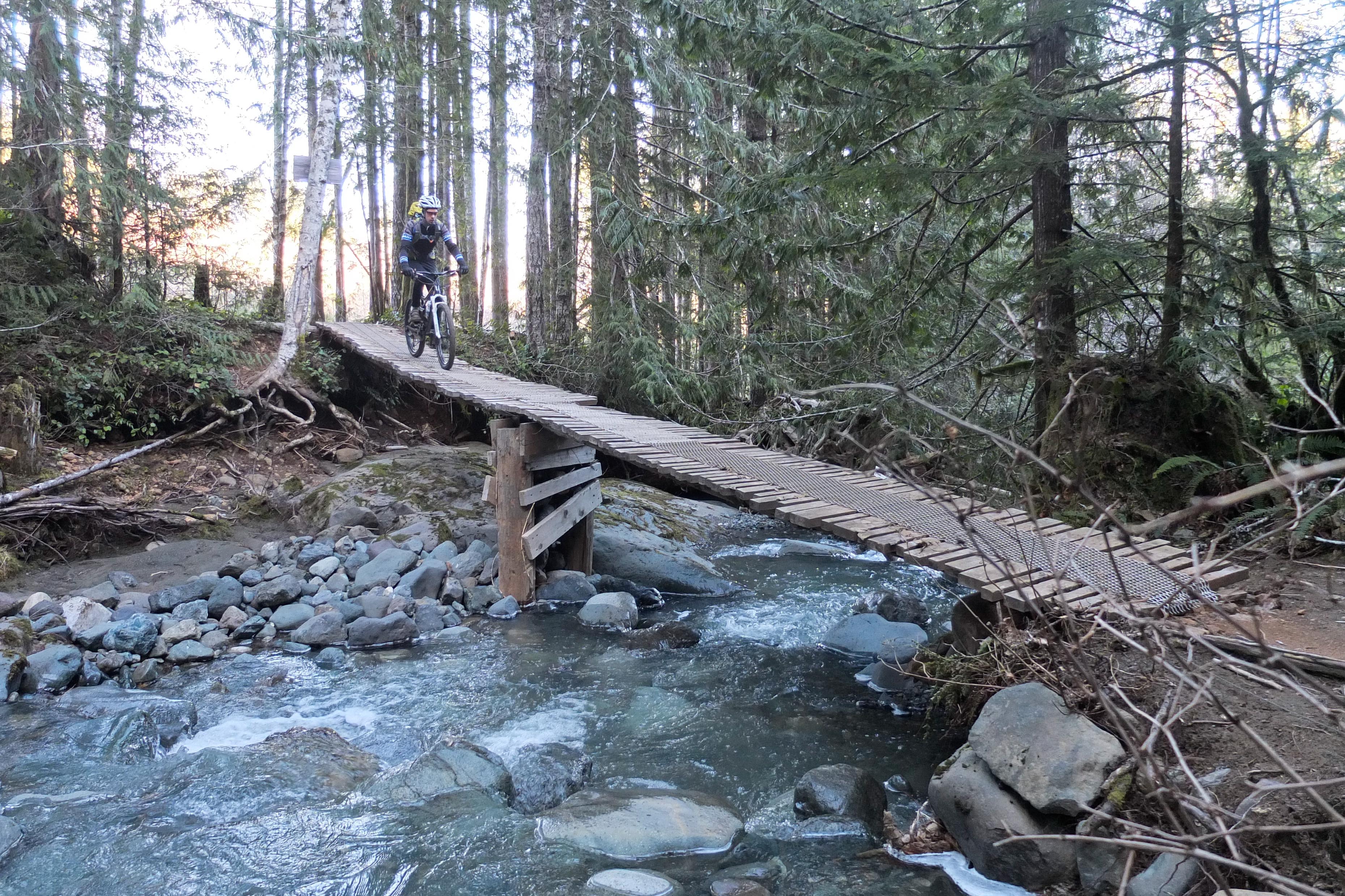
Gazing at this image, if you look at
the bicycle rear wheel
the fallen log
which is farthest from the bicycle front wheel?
the fallen log

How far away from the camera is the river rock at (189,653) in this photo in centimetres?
629

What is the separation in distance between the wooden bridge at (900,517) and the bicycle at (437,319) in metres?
0.95

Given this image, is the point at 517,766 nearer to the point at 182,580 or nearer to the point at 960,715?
the point at 960,715

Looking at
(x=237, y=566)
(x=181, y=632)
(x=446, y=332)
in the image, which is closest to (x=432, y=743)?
(x=181, y=632)

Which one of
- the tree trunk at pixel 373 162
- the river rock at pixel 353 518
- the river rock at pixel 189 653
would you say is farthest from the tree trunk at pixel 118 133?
the river rock at pixel 189 653

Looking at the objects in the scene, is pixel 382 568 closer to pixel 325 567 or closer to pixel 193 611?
pixel 325 567

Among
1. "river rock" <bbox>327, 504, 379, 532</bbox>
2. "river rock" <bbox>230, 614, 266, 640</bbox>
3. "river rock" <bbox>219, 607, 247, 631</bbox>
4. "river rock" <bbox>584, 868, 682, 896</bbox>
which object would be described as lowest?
"river rock" <bbox>584, 868, 682, 896</bbox>

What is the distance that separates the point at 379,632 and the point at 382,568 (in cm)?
124

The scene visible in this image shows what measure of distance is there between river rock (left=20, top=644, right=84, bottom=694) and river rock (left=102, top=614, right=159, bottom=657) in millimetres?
292

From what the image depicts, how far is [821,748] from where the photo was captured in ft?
16.5

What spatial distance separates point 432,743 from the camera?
16.5 ft

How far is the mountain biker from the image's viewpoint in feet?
30.1

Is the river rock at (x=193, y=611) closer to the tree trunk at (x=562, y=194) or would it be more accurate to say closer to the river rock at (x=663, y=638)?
the river rock at (x=663, y=638)

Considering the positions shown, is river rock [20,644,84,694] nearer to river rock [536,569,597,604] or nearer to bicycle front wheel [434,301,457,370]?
river rock [536,569,597,604]
